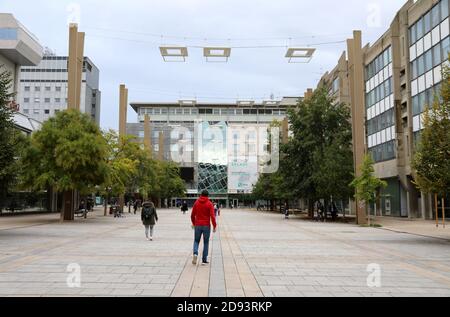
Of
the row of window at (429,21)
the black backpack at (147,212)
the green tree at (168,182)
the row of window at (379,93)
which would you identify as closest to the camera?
the black backpack at (147,212)

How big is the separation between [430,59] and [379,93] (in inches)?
465

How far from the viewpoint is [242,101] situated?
12469 cm

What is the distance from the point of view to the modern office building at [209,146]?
353ft

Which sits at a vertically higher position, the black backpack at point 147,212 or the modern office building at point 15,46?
the modern office building at point 15,46

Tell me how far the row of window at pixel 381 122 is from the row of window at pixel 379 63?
190 inches

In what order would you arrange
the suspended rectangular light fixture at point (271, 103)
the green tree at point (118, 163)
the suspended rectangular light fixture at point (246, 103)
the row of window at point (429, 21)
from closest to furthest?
the row of window at point (429, 21)
the green tree at point (118, 163)
the suspended rectangular light fixture at point (246, 103)
the suspended rectangular light fixture at point (271, 103)

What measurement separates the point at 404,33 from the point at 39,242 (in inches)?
1503

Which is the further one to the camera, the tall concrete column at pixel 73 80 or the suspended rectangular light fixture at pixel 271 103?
the suspended rectangular light fixture at pixel 271 103

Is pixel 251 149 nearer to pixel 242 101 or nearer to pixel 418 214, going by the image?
pixel 242 101

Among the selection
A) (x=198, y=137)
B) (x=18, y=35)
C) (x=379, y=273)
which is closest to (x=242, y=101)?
(x=198, y=137)

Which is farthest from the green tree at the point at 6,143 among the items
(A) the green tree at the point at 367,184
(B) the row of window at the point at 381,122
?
(B) the row of window at the point at 381,122

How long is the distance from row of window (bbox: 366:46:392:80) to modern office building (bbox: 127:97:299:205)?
49.9 metres

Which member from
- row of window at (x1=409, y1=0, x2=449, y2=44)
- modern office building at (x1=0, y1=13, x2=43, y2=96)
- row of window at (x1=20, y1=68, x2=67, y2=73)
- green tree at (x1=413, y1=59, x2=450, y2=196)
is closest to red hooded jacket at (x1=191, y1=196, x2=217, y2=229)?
green tree at (x1=413, y1=59, x2=450, y2=196)

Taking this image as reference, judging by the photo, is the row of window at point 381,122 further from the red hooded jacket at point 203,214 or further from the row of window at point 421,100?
the red hooded jacket at point 203,214
